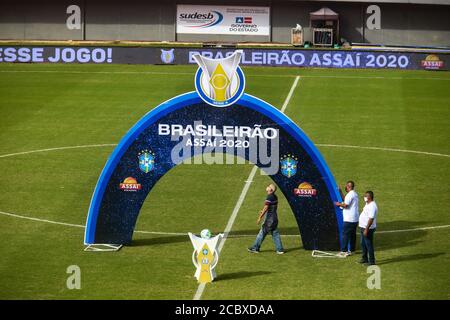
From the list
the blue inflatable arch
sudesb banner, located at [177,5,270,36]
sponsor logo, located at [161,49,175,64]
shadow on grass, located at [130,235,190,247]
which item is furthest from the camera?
sudesb banner, located at [177,5,270,36]

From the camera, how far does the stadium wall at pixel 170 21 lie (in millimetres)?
75875

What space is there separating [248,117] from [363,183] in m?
9.73

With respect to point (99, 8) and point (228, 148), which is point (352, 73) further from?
point (228, 148)

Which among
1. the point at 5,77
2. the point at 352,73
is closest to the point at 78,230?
the point at 5,77

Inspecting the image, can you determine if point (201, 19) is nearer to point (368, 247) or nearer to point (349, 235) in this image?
point (349, 235)

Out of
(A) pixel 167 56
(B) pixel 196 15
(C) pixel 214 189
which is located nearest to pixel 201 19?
(B) pixel 196 15

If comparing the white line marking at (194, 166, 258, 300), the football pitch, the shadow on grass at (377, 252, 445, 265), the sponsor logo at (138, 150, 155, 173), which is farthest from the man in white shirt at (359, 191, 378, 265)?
the sponsor logo at (138, 150, 155, 173)

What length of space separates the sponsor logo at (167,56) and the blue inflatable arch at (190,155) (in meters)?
35.5

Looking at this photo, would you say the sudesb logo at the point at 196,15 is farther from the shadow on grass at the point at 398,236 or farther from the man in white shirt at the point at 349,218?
the man in white shirt at the point at 349,218

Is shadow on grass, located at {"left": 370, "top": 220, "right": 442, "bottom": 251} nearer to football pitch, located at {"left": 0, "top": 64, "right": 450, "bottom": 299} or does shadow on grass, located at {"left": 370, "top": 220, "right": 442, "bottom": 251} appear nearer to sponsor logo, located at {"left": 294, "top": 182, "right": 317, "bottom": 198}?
football pitch, located at {"left": 0, "top": 64, "right": 450, "bottom": 299}

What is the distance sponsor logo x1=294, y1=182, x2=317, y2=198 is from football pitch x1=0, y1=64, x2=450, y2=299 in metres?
1.49

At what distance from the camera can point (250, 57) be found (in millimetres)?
59062

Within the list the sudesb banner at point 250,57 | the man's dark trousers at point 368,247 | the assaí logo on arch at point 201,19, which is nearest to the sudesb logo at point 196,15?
the assaí logo on arch at point 201,19

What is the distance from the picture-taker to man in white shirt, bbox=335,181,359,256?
2364cm
